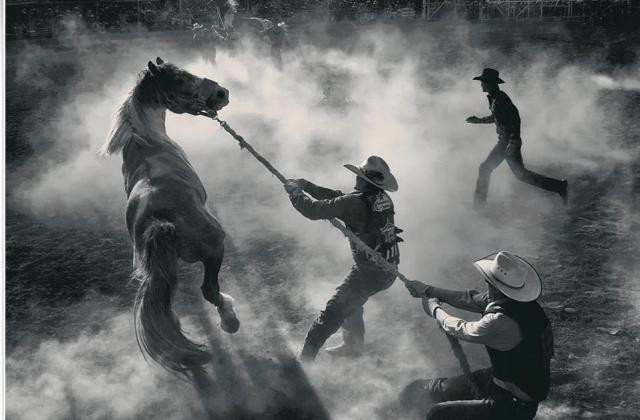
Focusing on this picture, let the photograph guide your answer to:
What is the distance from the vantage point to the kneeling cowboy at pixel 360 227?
422 cm

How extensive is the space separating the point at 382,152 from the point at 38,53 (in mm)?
14193

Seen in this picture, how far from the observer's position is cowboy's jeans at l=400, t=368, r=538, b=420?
3238mm

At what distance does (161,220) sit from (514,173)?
178 inches

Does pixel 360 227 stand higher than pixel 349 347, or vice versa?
pixel 360 227

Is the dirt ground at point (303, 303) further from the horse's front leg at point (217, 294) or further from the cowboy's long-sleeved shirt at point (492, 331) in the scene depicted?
the cowboy's long-sleeved shirt at point (492, 331)

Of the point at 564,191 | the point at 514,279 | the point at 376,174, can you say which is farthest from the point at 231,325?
the point at 564,191

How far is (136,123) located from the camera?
4.54 meters

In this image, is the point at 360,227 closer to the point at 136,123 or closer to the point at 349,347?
the point at 349,347

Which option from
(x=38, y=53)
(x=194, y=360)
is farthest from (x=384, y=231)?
(x=38, y=53)

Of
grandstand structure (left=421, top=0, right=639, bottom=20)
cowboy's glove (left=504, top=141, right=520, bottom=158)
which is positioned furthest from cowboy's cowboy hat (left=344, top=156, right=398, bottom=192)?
grandstand structure (left=421, top=0, right=639, bottom=20)

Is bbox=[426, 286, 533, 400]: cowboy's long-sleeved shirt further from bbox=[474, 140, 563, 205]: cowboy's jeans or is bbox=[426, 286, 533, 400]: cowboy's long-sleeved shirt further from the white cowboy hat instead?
bbox=[474, 140, 563, 205]: cowboy's jeans

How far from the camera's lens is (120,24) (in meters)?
20.8

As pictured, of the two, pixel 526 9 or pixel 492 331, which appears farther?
pixel 526 9

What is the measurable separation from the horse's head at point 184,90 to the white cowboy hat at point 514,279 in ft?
9.05
